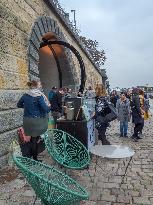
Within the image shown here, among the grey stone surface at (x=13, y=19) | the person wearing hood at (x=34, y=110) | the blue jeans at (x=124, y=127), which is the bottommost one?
the blue jeans at (x=124, y=127)

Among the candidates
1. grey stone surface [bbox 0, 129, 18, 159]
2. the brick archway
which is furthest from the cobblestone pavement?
the brick archway

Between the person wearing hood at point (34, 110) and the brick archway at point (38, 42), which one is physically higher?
the brick archway at point (38, 42)

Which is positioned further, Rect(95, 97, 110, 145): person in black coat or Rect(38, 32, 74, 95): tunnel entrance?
Rect(38, 32, 74, 95): tunnel entrance

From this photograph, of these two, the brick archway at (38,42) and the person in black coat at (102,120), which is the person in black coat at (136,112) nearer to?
the person in black coat at (102,120)

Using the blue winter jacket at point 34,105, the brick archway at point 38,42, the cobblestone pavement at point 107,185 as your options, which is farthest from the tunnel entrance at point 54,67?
the blue winter jacket at point 34,105

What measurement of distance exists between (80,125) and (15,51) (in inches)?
93.1

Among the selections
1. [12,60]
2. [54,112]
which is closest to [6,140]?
[12,60]

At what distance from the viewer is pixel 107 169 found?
698 cm

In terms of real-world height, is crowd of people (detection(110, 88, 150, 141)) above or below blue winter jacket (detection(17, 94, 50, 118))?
below

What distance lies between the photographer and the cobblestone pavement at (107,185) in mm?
5109

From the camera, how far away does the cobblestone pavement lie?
511 cm

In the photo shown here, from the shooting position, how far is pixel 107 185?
5883 mm

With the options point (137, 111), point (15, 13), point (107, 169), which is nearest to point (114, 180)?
point (107, 169)

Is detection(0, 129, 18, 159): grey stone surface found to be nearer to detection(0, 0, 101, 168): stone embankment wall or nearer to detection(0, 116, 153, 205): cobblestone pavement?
detection(0, 0, 101, 168): stone embankment wall
